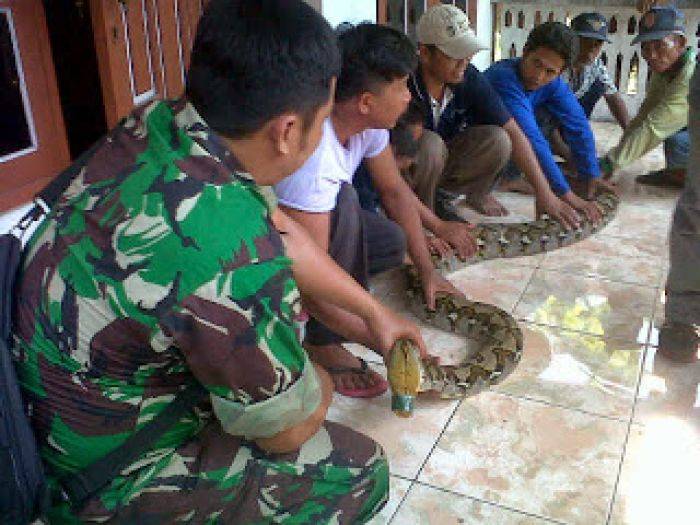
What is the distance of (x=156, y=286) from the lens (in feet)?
3.85

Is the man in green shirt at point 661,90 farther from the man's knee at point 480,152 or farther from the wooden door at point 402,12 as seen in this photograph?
the wooden door at point 402,12

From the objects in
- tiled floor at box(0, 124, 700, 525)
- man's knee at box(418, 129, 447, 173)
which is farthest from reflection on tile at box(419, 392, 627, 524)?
man's knee at box(418, 129, 447, 173)

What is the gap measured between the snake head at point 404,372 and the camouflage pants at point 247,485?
0.21 meters

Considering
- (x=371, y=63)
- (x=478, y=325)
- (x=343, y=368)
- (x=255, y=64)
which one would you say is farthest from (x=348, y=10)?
(x=255, y=64)

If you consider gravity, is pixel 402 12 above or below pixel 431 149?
above

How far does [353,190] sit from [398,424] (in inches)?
33.5

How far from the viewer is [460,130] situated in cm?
416

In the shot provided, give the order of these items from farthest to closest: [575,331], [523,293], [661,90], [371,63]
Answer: [661,90] < [523,293] < [575,331] < [371,63]

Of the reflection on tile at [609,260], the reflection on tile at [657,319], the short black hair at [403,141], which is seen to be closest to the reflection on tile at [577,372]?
the reflection on tile at [657,319]

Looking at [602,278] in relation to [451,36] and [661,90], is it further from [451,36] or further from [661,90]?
[661,90]

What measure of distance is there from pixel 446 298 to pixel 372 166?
2.20ft

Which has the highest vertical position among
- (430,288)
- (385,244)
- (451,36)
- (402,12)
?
(451,36)

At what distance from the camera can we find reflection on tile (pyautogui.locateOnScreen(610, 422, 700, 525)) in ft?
6.70

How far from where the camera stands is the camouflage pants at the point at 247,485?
145 centimetres
